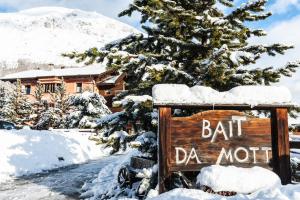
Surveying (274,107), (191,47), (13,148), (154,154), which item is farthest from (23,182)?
(274,107)

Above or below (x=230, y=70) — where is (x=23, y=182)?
below

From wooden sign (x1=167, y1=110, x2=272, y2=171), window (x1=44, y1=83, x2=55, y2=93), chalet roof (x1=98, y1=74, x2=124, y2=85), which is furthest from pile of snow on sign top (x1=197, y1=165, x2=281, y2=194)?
window (x1=44, y1=83, x2=55, y2=93)

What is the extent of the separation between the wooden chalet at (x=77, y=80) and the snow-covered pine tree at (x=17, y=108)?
258 inches

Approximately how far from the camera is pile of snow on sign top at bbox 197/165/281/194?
603cm

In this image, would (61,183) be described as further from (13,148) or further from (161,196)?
(161,196)

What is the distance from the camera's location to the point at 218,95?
6.62 m

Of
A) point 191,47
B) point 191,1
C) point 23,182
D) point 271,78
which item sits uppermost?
point 191,1

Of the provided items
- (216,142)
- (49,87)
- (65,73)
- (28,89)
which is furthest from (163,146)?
(28,89)

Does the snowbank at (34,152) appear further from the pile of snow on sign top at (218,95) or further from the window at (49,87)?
the window at (49,87)

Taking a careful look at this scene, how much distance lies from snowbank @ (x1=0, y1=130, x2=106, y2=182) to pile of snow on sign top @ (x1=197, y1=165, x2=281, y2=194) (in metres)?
11.5

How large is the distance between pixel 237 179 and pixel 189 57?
4583 millimetres

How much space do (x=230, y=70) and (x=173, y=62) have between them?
1555mm

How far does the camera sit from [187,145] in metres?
6.51

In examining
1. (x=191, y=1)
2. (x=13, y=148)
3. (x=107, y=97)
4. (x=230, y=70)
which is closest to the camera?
(x=230, y=70)
